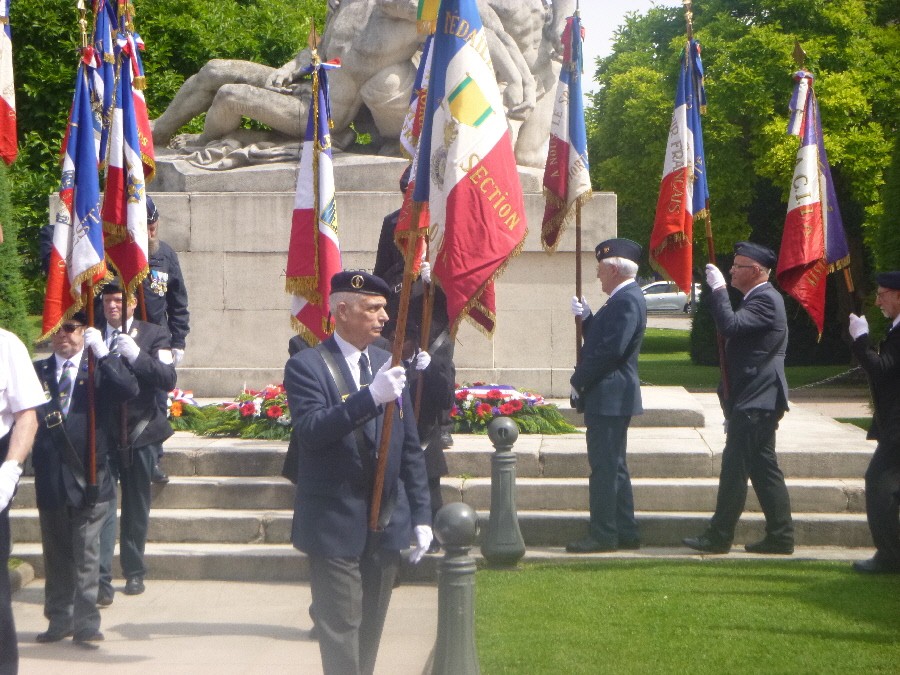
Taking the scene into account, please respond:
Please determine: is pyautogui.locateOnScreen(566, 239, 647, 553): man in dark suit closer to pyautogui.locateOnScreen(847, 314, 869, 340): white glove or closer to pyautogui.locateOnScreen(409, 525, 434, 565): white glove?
pyautogui.locateOnScreen(847, 314, 869, 340): white glove

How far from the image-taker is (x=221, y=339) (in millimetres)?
12227

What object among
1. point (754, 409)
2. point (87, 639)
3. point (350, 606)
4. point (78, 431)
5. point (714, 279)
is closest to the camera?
point (350, 606)

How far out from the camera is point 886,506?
310 inches

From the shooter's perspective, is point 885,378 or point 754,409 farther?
point 754,409

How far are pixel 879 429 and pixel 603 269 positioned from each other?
6.67 ft

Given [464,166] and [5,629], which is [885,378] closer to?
[464,166]

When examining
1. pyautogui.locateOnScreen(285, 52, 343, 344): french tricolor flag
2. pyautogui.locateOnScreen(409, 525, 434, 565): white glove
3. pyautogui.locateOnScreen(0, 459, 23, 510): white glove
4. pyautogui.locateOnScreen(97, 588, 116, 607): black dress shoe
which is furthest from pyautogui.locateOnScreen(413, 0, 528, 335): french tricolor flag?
pyautogui.locateOnScreen(97, 588, 116, 607): black dress shoe

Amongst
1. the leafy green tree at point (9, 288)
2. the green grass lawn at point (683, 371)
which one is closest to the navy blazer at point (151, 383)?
the leafy green tree at point (9, 288)

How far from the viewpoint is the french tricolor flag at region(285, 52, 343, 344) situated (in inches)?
334

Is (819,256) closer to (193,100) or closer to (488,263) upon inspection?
(488,263)

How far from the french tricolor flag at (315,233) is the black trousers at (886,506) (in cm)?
357

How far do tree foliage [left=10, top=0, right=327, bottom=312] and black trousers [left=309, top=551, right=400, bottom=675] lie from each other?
16316 mm

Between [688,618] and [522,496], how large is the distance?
7.97 ft

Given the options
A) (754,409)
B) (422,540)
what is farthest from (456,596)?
(754,409)
